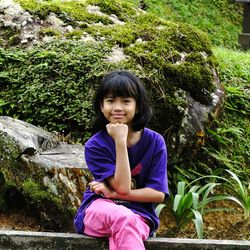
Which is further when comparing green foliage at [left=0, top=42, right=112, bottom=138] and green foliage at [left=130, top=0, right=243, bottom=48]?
green foliage at [left=130, top=0, right=243, bottom=48]

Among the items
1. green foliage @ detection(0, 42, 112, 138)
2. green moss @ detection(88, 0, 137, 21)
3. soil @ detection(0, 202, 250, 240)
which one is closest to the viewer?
soil @ detection(0, 202, 250, 240)

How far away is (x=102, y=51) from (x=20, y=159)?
5.20 ft

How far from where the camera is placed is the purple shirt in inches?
115

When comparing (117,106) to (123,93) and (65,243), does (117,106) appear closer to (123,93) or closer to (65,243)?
(123,93)

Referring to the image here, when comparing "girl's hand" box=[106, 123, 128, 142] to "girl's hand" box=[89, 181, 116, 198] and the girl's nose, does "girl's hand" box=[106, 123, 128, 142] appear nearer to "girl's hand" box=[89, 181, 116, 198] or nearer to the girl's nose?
the girl's nose

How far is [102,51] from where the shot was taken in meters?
4.92

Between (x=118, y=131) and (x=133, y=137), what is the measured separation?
0.23 m

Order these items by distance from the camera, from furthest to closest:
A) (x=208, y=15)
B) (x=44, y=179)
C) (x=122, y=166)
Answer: (x=208, y=15) < (x=44, y=179) < (x=122, y=166)

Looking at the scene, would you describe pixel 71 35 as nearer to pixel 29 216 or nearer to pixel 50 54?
pixel 50 54

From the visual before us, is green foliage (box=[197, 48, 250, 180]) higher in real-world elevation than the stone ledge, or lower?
lower

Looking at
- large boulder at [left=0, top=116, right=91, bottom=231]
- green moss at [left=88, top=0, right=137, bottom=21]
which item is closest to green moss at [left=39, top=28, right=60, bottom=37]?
green moss at [left=88, top=0, right=137, bottom=21]

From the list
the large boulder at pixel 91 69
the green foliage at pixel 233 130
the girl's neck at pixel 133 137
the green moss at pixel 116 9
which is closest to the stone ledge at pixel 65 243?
the girl's neck at pixel 133 137

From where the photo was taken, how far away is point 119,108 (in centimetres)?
289

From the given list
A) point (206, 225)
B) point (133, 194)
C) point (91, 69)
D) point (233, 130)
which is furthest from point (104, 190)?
point (233, 130)
